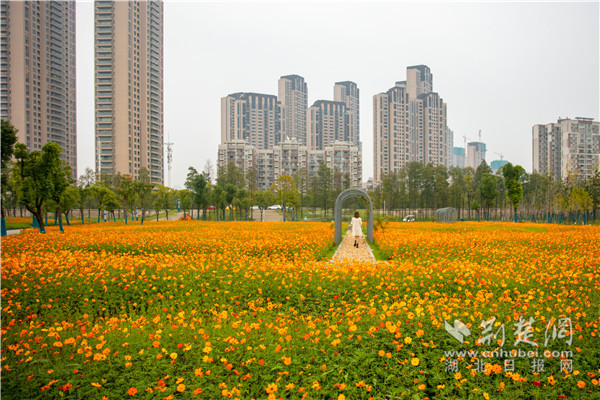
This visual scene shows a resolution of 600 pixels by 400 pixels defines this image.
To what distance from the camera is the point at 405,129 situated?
4599 inches

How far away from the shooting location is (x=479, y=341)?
369 cm

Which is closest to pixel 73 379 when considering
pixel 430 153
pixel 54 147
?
pixel 54 147

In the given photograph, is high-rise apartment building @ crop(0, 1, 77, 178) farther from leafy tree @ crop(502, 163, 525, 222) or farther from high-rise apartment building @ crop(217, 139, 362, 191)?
leafy tree @ crop(502, 163, 525, 222)

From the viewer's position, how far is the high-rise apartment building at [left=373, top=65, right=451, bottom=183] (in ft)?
379

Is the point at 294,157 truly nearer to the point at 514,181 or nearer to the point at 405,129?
the point at 405,129

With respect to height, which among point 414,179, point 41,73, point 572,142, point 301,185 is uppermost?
point 41,73

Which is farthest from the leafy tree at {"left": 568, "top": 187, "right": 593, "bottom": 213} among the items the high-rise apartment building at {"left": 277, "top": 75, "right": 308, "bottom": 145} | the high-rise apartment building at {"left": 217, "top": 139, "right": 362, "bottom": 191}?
the high-rise apartment building at {"left": 277, "top": 75, "right": 308, "bottom": 145}

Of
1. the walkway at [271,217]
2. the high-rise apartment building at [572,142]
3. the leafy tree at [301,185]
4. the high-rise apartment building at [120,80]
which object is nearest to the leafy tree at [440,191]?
the leafy tree at [301,185]

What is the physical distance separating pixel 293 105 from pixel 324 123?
2065cm

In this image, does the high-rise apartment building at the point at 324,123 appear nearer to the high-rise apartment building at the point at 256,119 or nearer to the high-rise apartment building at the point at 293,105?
the high-rise apartment building at the point at 293,105

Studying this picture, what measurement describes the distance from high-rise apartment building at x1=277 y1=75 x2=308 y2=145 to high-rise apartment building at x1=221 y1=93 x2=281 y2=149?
563cm

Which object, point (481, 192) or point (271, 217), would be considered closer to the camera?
point (481, 192)

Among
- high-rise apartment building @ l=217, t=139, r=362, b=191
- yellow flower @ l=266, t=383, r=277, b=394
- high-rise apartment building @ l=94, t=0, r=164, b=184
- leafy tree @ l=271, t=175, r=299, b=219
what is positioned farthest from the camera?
high-rise apartment building @ l=217, t=139, r=362, b=191

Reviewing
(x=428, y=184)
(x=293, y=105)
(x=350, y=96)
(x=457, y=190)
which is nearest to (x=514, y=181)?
(x=457, y=190)
